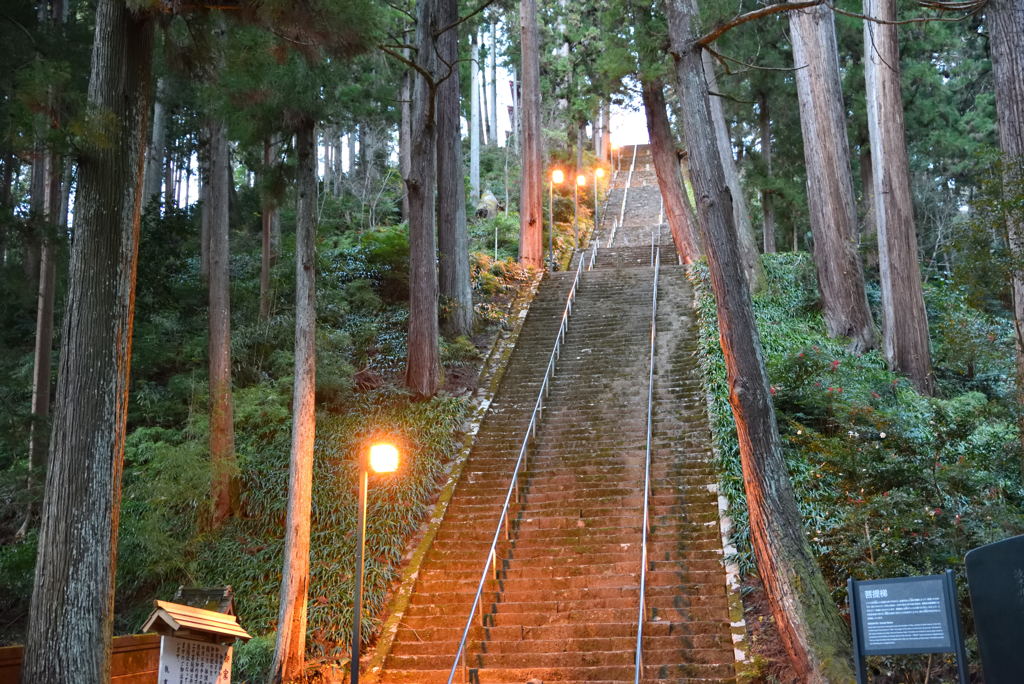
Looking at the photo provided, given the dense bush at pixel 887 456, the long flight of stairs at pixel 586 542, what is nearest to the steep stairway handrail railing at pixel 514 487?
the long flight of stairs at pixel 586 542

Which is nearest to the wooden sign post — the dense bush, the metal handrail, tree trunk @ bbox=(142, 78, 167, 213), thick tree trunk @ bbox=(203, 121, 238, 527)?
the metal handrail

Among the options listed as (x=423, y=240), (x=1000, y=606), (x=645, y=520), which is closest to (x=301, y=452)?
(x=645, y=520)

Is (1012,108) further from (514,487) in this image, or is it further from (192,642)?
(192,642)

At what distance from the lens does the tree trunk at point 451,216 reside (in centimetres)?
1789

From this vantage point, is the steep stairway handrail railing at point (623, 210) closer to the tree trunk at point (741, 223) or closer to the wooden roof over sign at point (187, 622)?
the tree trunk at point (741, 223)

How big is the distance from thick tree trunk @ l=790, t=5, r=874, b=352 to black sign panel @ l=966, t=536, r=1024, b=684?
14.4 m

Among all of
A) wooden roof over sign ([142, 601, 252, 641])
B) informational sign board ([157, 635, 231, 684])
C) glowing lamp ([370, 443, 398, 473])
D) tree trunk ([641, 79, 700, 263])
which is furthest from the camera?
tree trunk ([641, 79, 700, 263])

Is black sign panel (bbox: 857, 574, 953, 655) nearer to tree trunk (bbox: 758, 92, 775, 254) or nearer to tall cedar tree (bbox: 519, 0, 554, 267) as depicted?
tall cedar tree (bbox: 519, 0, 554, 267)

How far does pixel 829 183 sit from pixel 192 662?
15.1 meters

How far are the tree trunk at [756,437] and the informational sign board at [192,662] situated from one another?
16.8 ft

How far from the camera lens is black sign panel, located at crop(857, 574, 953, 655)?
5.18 metres

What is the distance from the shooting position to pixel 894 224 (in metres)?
15.9

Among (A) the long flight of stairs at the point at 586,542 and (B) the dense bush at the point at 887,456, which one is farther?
(A) the long flight of stairs at the point at 586,542

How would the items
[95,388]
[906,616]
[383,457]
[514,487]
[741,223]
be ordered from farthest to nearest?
[741,223] → [514,487] → [383,457] → [95,388] → [906,616]
